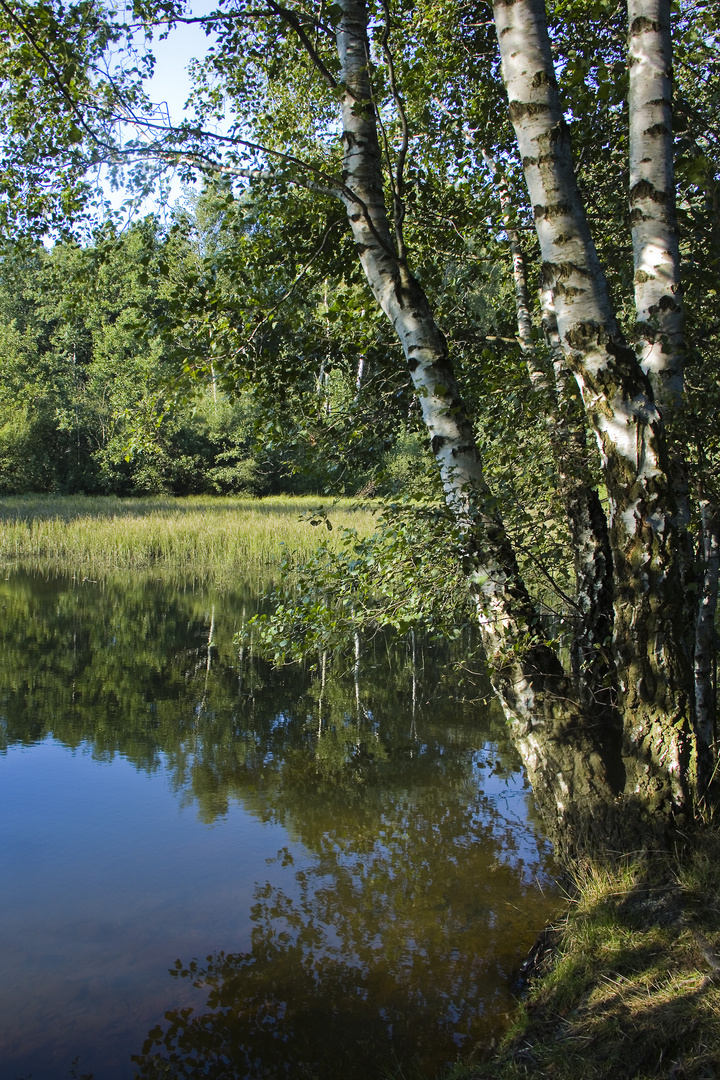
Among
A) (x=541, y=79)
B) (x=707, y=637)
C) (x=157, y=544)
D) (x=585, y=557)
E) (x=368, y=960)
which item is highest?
(x=541, y=79)

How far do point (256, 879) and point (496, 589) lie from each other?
2.30m

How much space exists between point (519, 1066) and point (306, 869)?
2.21 meters

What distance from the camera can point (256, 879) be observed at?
4.52 meters

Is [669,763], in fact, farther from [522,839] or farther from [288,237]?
[288,237]

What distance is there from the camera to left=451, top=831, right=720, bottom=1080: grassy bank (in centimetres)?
232

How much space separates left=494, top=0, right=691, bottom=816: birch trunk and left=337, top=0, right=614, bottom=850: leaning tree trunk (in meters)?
0.30

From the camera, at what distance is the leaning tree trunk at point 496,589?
359 centimetres

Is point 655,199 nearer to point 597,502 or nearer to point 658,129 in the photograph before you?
point 658,129

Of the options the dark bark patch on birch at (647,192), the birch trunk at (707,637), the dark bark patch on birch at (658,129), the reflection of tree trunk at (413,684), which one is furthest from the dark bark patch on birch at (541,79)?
the reflection of tree trunk at (413,684)

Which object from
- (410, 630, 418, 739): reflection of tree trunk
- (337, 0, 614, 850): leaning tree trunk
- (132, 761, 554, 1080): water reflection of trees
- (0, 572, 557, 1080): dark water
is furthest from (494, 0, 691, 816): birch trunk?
(410, 630, 418, 739): reflection of tree trunk

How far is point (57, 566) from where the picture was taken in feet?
55.1

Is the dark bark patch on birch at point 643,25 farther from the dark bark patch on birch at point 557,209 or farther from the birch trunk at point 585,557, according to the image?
the birch trunk at point 585,557

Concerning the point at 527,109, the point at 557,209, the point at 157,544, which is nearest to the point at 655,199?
the point at 557,209

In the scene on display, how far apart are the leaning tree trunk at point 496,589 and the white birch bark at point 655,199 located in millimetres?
926
